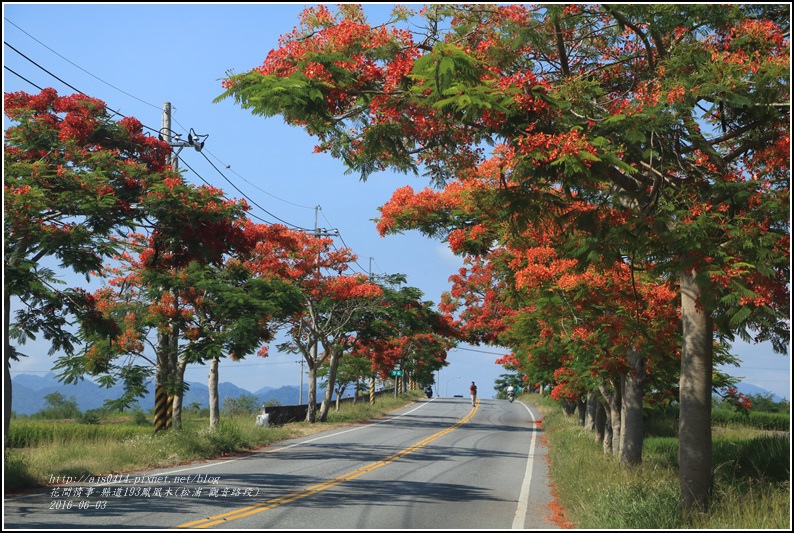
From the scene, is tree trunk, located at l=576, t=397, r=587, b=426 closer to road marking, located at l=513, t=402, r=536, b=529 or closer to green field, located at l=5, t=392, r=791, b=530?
green field, located at l=5, t=392, r=791, b=530

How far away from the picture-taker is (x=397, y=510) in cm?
1293

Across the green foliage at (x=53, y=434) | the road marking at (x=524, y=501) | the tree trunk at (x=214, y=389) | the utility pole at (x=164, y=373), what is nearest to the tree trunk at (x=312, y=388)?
the tree trunk at (x=214, y=389)

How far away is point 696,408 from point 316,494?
22.9ft

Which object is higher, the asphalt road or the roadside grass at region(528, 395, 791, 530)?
the roadside grass at region(528, 395, 791, 530)

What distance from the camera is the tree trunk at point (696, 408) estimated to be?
1105 centimetres

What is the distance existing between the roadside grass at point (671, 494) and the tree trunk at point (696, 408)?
0.84 ft

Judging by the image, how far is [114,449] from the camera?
18391mm

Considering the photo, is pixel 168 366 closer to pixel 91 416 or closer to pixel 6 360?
pixel 6 360

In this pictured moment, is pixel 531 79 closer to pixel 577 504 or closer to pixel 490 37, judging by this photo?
pixel 490 37

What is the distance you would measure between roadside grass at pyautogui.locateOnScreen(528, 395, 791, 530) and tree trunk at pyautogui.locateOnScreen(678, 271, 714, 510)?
256mm

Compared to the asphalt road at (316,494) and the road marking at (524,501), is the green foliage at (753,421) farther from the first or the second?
the road marking at (524,501)

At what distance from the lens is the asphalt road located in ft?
37.4

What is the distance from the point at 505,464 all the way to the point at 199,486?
9.78 meters

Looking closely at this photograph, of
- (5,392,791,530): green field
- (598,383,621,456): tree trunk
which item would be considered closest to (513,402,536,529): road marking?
(5,392,791,530): green field
